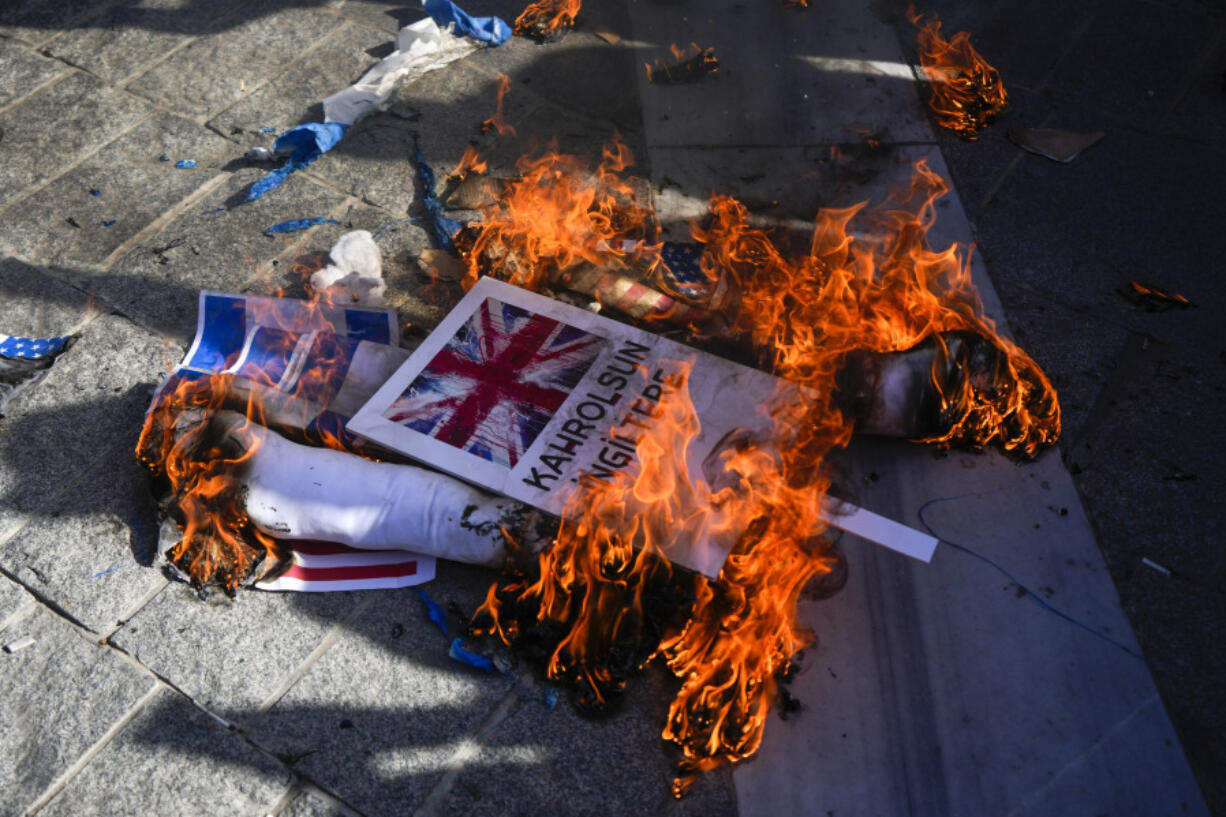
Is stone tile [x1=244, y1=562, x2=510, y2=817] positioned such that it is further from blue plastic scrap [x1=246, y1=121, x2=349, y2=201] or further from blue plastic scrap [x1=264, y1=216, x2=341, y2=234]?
blue plastic scrap [x1=246, y1=121, x2=349, y2=201]

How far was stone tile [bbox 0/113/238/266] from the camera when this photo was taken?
12.1 feet

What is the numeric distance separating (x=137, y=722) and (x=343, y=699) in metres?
0.57

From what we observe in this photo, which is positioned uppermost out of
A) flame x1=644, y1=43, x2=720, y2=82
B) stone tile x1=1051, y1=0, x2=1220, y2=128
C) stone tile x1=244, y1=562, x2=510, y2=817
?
stone tile x1=1051, y1=0, x2=1220, y2=128

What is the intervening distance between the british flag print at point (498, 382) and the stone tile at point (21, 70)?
9.61 feet

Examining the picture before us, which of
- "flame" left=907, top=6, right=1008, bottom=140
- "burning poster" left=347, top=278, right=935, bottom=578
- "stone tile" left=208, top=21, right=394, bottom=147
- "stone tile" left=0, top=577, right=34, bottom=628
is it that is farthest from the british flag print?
"flame" left=907, top=6, right=1008, bottom=140

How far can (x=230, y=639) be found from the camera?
262 centimetres

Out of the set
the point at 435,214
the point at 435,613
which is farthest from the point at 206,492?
the point at 435,214

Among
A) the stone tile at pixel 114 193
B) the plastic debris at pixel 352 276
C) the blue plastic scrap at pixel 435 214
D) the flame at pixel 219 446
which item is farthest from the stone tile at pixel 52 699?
the blue plastic scrap at pixel 435 214

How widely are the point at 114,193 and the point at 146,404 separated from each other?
1.32 meters

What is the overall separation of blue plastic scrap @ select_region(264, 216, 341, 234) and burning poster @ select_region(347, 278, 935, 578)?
0.91m

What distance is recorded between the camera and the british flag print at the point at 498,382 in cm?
296

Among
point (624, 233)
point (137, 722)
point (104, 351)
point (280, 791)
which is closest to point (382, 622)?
point (280, 791)

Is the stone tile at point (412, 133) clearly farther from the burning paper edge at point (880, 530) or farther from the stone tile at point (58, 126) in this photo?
the burning paper edge at point (880, 530)

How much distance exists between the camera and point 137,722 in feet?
8.13
